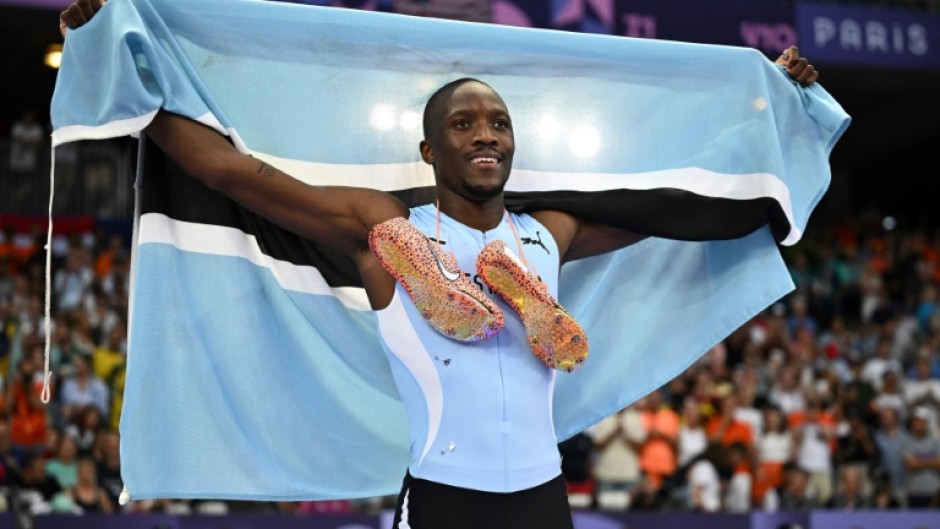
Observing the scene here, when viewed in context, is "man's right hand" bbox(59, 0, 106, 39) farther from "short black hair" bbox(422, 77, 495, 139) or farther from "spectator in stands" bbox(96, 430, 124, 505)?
"spectator in stands" bbox(96, 430, 124, 505)

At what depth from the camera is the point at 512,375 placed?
12.7 ft

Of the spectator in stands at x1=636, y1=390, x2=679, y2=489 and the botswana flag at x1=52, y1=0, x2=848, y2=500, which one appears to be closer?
the botswana flag at x1=52, y1=0, x2=848, y2=500

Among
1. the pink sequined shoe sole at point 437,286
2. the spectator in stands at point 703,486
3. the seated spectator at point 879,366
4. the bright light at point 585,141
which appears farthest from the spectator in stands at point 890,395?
the pink sequined shoe sole at point 437,286

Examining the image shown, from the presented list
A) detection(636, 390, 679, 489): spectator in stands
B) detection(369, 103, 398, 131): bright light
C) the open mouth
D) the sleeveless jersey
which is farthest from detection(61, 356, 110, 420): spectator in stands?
the open mouth

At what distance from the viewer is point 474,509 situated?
3.74 meters

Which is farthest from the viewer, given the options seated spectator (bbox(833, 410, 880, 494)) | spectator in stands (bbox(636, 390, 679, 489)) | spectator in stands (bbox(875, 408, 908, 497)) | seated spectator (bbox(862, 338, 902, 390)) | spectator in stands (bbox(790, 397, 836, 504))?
seated spectator (bbox(862, 338, 902, 390))

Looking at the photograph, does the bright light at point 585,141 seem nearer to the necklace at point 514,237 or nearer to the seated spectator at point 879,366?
the necklace at point 514,237

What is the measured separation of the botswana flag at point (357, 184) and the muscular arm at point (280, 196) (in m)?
0.10

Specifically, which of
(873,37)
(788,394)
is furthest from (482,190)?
(873,37)

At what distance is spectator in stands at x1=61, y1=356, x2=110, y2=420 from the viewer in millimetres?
10539

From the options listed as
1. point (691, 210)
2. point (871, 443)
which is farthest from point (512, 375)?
point (871, 443)

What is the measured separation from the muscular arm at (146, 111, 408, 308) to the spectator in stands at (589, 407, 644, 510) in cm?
703

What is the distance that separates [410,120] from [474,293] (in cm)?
104

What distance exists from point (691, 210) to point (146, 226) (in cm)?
188
